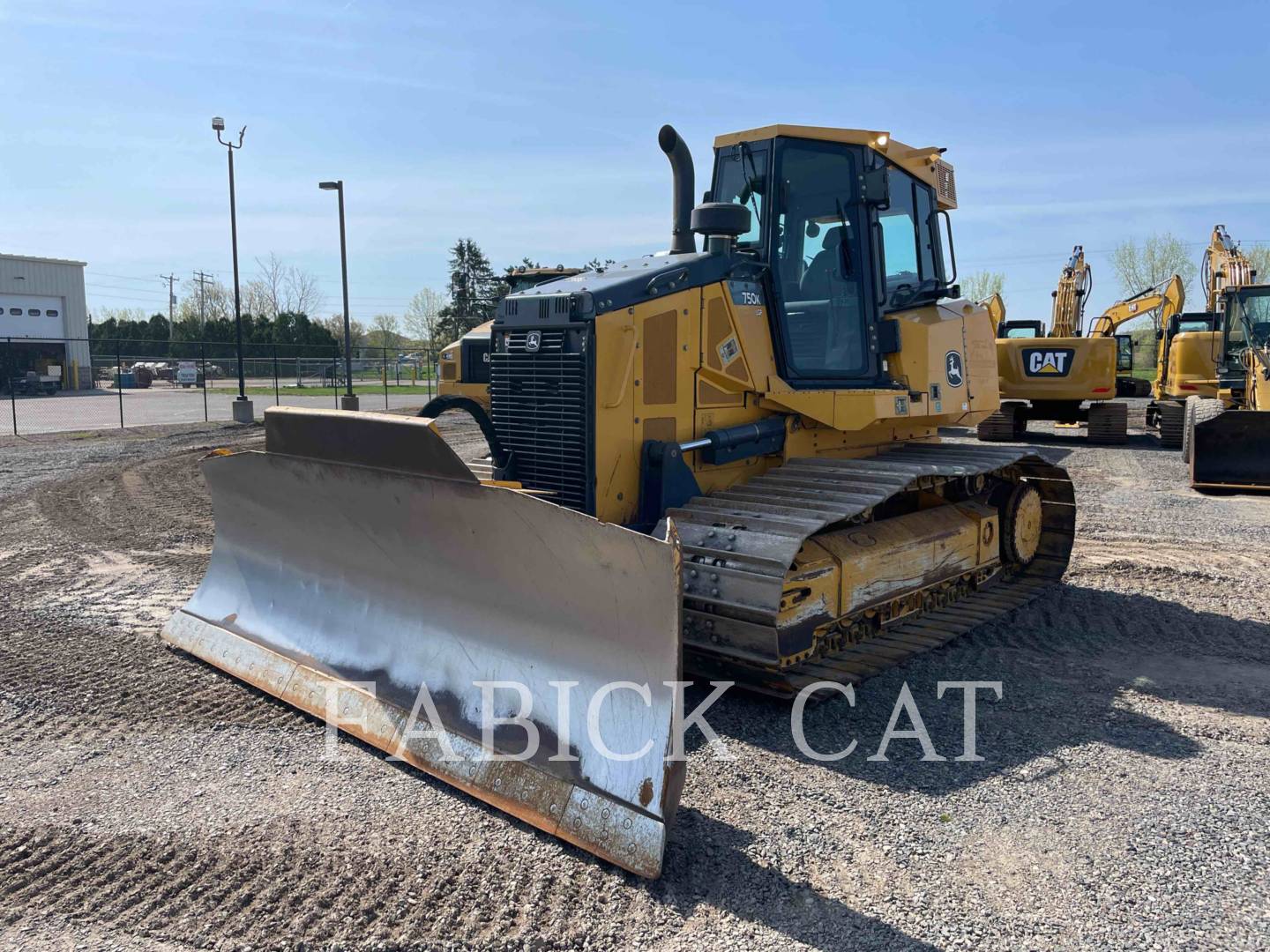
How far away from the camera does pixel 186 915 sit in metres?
3.12

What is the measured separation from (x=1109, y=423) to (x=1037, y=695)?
49.9 ft

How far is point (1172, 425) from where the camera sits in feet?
57.3

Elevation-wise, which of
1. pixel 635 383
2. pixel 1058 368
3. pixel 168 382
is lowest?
pixel 635 383

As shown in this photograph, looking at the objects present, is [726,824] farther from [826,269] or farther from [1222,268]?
[1222,268]

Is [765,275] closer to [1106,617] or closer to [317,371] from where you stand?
[1106,617]

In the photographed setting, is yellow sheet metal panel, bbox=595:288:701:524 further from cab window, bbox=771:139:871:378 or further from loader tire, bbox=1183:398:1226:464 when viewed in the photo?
loader tire, bbox=1183:398:1226:464

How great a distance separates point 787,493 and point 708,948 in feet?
9.51

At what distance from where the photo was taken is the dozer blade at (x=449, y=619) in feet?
11.7

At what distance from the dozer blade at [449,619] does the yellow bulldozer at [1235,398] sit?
11.0 metres

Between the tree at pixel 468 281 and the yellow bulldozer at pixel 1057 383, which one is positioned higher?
the tree at pixel 468 281

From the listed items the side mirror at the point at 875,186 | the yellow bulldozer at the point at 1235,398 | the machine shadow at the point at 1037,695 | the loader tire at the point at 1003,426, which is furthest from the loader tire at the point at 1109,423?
the side mirror at the point at 875,186

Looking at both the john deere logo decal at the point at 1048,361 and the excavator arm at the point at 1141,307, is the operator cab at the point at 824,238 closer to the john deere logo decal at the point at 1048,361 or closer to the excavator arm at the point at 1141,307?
the john deere logo decal at the point at 1048,361

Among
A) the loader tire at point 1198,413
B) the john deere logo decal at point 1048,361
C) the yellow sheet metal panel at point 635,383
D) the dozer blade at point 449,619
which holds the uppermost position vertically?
the john deere logo decal at point 1048,361

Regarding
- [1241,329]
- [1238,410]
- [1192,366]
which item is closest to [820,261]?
[1238,410]
